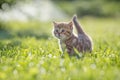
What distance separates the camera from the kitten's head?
7871 mm

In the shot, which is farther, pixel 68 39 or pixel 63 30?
pixel 68 39

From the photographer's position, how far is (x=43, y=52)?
7906 mm

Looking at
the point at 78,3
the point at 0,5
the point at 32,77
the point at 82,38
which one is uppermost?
the point at 78,3

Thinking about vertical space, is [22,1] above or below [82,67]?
above

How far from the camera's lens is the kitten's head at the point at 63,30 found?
25.8 ft

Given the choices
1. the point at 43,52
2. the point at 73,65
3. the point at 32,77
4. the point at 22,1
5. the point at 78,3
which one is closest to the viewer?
the point at 32,77

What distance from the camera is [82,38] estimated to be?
27.2 feet

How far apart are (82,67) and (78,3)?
2919 centimetres

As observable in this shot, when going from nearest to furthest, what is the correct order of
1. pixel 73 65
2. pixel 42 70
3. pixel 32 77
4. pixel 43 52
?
pixel 32 77, pixel 42 70, pixel 73 65, pixel 43 52

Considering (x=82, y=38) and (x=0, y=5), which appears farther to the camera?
(x=0, y=5)

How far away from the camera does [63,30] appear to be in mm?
7863

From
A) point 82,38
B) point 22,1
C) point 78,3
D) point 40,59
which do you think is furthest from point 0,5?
point 78,3

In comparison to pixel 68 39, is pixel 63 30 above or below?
above

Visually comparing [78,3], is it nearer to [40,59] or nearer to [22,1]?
[22,1]
